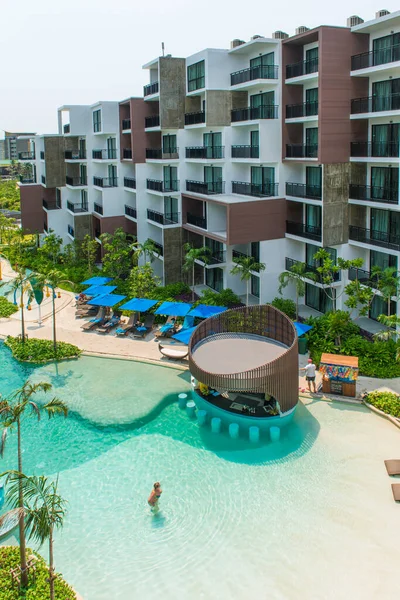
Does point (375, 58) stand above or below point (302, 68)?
below

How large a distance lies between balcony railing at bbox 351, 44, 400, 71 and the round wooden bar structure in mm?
14887

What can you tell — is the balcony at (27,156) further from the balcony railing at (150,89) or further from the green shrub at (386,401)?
the green shrub at (386,401)

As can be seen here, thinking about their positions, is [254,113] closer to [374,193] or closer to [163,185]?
[374,193]

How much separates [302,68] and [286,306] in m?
14.6

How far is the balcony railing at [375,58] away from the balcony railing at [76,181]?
3202 centimetres

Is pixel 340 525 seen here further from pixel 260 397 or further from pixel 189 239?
pixel 189 239

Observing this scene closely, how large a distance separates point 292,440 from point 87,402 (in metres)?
9.88

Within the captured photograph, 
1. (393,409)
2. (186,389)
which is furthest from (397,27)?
(186,389)

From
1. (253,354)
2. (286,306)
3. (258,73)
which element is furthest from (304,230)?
(253,354)

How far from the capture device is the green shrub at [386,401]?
24933mm

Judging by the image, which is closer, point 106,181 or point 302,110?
point 302,110

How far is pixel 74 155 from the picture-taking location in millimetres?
57188

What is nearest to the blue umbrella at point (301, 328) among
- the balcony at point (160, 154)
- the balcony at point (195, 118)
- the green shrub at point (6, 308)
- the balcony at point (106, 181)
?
the balcony at point (195, 118)

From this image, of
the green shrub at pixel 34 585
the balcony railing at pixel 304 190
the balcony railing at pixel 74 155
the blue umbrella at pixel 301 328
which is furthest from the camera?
the balcony railing at pixel 74 155
